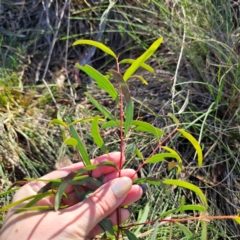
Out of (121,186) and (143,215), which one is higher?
(121,186)

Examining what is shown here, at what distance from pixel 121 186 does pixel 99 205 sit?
7 cm

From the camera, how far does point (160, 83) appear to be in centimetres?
188

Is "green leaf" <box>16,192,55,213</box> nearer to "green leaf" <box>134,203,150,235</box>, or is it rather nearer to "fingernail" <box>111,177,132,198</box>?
"fingernail" <box>111,177,132,198</box>

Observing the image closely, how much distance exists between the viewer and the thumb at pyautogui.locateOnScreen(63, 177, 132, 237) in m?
1.11

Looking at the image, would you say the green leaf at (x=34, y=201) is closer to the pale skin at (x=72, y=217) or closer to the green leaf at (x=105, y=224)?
the pale skin at (x=72, y=217)

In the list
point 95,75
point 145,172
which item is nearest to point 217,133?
point 145,172

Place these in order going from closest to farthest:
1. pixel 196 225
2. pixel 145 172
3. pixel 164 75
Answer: pixel 196 225 → pixel 145 172 → pixel 164 75

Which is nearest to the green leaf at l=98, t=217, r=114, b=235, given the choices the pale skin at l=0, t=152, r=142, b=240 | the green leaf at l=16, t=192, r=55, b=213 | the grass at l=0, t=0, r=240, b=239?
the pale skin at l=0, t=152, r=142, b=240

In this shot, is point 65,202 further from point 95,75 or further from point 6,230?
point 95,75

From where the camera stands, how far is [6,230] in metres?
1.18

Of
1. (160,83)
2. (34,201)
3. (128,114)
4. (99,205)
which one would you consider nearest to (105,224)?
(99,205)

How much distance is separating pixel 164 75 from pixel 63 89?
1.41ft

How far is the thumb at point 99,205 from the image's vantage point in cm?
111

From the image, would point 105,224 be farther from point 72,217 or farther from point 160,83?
point 160,83
